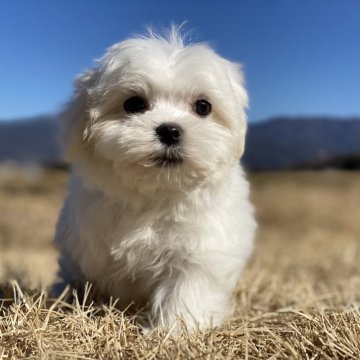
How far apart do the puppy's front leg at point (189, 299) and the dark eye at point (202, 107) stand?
851 millimetres

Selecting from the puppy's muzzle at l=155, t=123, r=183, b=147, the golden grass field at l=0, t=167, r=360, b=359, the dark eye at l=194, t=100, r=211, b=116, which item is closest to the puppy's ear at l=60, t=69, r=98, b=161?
the puppy's muzzle at l=155, t=123, r=183, b=147

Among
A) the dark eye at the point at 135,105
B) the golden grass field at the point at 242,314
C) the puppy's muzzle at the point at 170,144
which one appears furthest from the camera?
the dark eye at the point at 135,105

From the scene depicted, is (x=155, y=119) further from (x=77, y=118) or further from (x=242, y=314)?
(x=242, y=314)

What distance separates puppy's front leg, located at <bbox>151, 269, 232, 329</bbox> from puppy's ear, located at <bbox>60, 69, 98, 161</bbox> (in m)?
0.88

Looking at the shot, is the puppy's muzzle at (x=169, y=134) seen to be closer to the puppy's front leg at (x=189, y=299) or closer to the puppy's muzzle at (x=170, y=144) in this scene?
the puppy's muzzle at (x=170, y=144)

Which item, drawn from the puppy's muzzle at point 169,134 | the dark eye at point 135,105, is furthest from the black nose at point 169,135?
the dark eye at point 135,105

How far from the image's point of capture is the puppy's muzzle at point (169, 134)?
2879 millimetres

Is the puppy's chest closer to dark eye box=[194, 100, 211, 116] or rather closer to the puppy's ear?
the puppy's ear

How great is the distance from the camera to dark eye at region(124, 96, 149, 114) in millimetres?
3104

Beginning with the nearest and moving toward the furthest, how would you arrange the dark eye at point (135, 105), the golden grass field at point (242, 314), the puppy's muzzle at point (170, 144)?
A: the golden grass field at point (242, 314)
the puppy's muzzle at point (170, 144)
the dark eye at point (135, 105)

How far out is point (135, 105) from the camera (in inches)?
122

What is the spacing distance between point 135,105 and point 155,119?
194 millimetres

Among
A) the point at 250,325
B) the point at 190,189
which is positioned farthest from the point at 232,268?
the point at 190,189

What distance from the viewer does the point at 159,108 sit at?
10.1ft
